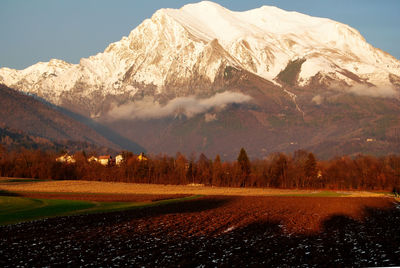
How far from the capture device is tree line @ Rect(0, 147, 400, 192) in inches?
6156

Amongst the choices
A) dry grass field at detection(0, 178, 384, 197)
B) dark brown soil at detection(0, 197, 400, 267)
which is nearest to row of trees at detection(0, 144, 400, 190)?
dry grass field at detection(0, 178, 384, 197)

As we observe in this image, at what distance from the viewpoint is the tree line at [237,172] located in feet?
513

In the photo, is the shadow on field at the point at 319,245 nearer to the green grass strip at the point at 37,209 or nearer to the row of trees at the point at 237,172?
the green grass strip at the point at 37,209

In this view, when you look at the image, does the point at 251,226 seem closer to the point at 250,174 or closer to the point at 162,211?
the point at 162,211

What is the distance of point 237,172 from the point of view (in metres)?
163

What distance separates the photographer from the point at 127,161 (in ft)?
616

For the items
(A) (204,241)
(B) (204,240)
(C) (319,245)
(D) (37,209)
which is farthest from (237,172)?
(C) (319,245)

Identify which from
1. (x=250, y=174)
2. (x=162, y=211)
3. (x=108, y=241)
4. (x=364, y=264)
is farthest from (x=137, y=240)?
(x=250, y=174)

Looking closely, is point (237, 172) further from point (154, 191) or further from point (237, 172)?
point (154, 191)

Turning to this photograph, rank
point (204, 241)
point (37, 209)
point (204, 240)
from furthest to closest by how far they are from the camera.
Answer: point (37, 209), point (204, 240), point (204, 241)

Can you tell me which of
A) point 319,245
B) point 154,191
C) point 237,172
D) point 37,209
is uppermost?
point 237,172

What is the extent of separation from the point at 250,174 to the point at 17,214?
11016cm

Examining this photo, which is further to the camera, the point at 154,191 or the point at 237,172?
the point at 237,172

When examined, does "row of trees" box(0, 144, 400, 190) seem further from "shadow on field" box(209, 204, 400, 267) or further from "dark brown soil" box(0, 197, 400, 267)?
"shadow on field" box(209, 204, 400, 267)
